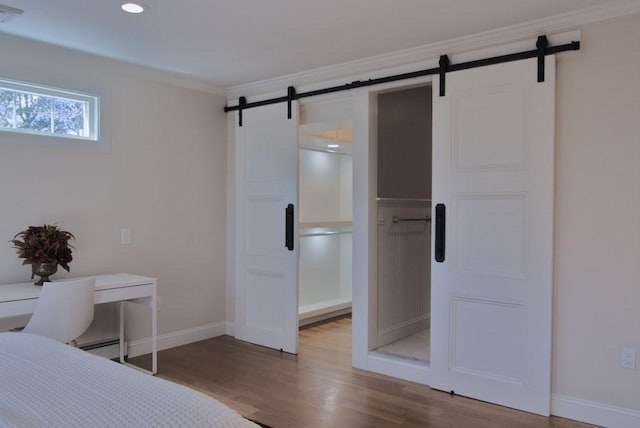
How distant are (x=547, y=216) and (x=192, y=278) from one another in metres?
3.07

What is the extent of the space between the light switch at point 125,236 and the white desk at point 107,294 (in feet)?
0.96

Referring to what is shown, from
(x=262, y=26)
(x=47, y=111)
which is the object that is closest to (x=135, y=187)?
(x=47, y=111)

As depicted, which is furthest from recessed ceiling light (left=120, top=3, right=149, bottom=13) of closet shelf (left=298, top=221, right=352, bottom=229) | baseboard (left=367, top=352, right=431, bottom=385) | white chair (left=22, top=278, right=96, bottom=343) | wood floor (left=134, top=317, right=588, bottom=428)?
baseboard (left=367, top=352, right=431, bottom=385)

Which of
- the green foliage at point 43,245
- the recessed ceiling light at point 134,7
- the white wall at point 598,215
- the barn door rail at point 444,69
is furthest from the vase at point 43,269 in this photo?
the white wall at point 598,215

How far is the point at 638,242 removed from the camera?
8.81ft

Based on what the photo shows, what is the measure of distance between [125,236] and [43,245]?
86cm

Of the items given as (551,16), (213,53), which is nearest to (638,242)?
(551,16)

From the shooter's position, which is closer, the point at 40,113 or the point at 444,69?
the point at 444,69

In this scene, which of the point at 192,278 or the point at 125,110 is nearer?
the point at 125,110

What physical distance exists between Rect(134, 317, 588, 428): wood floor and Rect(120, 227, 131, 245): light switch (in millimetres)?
966

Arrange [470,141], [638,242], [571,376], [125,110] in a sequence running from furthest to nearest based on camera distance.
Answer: [125,110] → [470,141] → [571,376] → [638,242]

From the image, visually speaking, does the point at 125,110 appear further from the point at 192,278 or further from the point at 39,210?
the point at 192,278

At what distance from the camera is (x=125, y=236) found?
397 cm

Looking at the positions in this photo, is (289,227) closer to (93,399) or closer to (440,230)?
(440,230)
